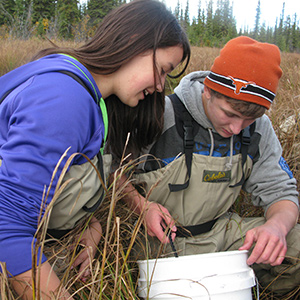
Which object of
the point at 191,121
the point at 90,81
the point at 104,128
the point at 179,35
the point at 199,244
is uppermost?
the point at 179,35

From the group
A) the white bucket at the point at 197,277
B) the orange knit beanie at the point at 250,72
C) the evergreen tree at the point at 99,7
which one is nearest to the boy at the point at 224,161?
the orange knit beanie at the point at 250,72

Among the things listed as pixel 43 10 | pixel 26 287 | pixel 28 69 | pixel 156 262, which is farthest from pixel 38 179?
pixel 43 10

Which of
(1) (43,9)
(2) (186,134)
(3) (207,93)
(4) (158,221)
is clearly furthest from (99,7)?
(4) (158,221)

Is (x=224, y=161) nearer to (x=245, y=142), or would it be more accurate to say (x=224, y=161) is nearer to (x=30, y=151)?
(x=245, y=142)

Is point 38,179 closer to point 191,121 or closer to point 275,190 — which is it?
point 191,121

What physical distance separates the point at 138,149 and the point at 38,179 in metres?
1.04

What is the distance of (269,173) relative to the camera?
204 centimetres

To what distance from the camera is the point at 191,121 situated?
1964 mm

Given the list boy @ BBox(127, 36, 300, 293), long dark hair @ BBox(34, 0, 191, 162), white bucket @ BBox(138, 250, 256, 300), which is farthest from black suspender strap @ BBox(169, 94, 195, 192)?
white bucket @ BBox(138, 250, 256, 300)

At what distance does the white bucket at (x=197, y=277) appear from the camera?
1229 mm

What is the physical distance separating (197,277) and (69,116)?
2.69 ft

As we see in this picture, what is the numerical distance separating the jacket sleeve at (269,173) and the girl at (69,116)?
73 cm

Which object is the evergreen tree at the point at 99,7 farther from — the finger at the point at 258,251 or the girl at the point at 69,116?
the finger at the point at 258,251

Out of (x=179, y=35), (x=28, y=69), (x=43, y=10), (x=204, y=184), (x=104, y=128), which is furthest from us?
(x=43, y=10)
